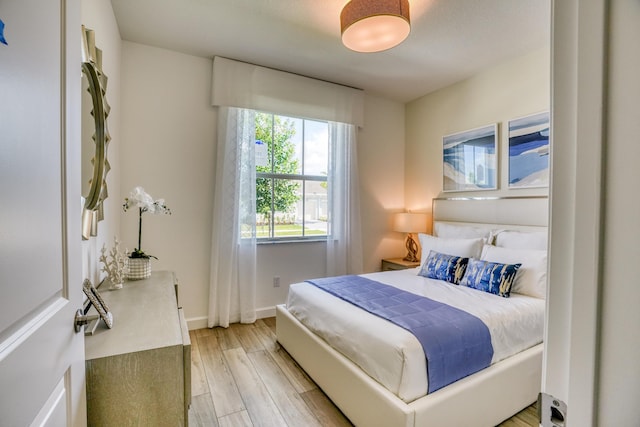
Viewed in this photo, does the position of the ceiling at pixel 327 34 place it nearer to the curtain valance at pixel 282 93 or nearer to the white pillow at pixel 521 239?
the curtain valance at pixel 282 93

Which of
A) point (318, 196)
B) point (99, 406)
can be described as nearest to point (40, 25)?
point (99, 406)

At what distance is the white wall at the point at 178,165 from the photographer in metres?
2.90

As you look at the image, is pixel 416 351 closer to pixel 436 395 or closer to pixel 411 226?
pixel 436 395

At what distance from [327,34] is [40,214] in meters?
2.60

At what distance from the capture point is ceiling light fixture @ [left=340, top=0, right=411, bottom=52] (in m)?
1.98

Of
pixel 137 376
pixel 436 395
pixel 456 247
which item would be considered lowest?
pixel 436 395

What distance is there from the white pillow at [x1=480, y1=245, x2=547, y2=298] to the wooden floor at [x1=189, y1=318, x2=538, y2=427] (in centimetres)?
84

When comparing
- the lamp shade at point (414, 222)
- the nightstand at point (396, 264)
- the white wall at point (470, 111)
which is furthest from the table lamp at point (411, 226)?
the white wall at point (470, 111)

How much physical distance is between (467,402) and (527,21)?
2.81m

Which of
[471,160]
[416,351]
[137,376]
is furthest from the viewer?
[471,160]

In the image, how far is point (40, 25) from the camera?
0.67 meters

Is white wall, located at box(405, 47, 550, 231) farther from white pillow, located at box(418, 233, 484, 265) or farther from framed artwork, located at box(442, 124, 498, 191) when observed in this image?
white pillow, located at box(418, 233, 484, 265)

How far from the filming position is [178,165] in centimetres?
309

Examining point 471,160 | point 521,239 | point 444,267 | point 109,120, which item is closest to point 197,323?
point 109,120
